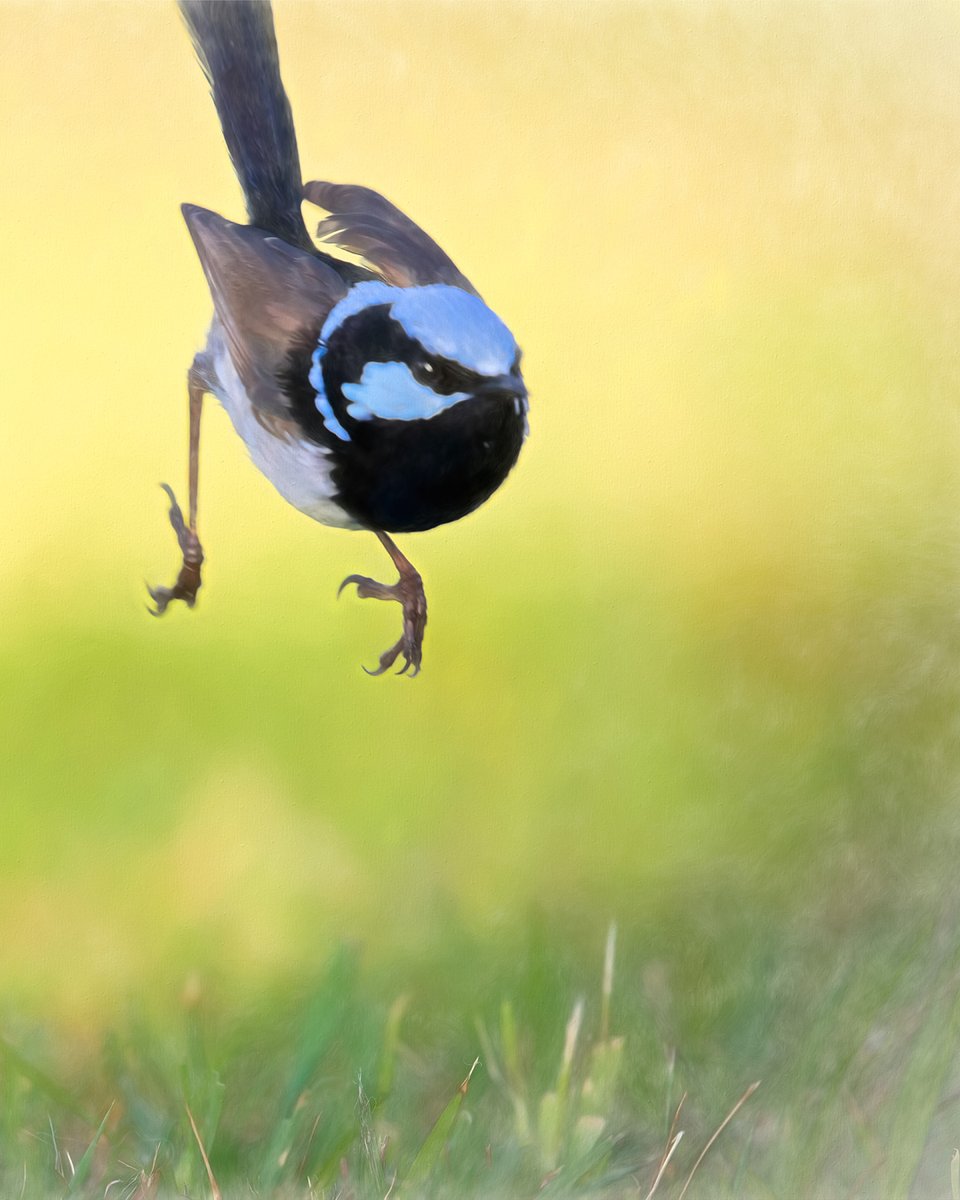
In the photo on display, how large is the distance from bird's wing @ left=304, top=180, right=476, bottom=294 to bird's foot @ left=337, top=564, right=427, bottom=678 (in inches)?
18.0

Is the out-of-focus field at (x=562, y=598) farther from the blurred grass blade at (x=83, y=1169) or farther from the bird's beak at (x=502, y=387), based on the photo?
the bird's beak at (x=502, y=387)

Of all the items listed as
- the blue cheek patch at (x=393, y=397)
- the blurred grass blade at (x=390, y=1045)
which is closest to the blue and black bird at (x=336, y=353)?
the blue cheek patch at (x=393, y=397)

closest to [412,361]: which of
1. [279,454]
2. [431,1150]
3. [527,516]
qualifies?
[279,454]

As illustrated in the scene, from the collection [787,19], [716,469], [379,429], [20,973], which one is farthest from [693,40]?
[20,973]

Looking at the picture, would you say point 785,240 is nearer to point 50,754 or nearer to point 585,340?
point 585,340

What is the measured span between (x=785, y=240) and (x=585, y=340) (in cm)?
37

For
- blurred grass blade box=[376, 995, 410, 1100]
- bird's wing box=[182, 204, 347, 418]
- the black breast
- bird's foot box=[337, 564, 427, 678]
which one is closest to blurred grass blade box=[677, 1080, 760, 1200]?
blurred grass blade box=[376, 995, 410, 1100]

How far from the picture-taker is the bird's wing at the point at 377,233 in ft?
6.12

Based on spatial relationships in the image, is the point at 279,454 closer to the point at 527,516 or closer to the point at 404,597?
the point at 404,597

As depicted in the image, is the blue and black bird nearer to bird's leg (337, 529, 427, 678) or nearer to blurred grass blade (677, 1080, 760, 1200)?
bird's leg (337, 529, 427, 678)

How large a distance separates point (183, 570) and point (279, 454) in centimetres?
25

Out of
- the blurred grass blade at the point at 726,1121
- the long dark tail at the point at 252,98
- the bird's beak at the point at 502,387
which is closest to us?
the bird's beak at the point at 502,387

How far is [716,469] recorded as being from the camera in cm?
196

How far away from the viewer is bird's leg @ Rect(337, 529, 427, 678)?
74.7 inches
